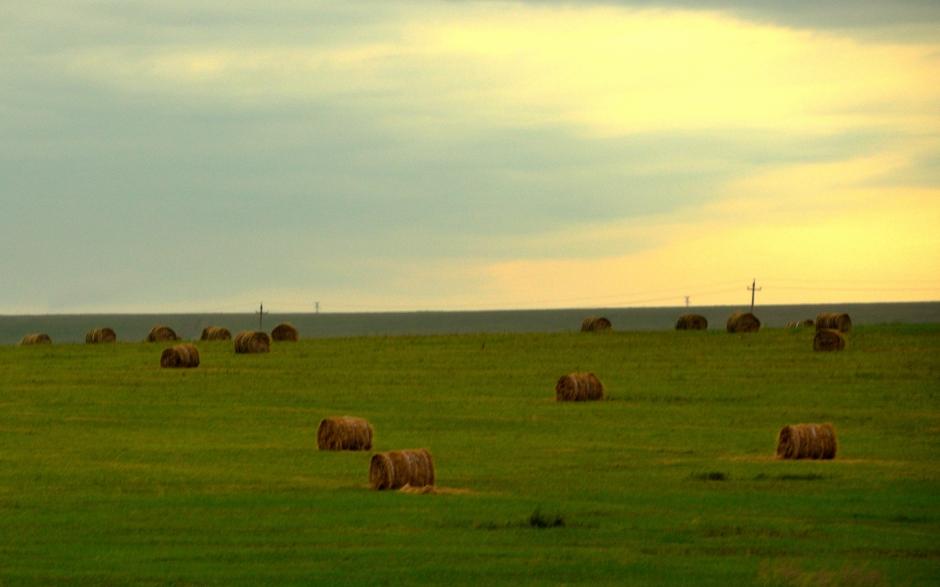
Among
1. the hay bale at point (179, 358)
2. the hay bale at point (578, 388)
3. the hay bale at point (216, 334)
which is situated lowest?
the hay bale at point (578, 388)

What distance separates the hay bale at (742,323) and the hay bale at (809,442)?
47.2 m

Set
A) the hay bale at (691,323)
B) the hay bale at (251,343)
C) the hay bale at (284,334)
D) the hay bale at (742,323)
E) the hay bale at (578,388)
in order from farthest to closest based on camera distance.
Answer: the hay bale at (691,323) < the hay bale at (284,334) < the hay bale at (742,323) < the hay bale at (251,343) < the hay bale at (578,388)

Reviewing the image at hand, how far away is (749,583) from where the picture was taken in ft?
69.1

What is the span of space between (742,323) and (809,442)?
48.0 m

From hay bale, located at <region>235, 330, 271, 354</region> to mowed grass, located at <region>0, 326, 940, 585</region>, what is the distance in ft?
23.1

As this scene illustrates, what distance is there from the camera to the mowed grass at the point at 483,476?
2298 cm

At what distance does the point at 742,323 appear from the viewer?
84.6 metres

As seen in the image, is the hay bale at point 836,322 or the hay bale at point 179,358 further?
the hay bale at point 836,322

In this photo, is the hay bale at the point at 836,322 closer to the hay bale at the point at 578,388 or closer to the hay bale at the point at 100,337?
the hay bale at the point at 578,388

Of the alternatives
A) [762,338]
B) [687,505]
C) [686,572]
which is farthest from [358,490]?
[762,338]

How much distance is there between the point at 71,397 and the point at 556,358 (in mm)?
23527

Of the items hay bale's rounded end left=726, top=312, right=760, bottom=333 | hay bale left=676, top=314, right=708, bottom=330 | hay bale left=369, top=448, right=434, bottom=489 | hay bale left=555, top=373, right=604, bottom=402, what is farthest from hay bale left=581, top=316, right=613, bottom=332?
hay bale left=369, top=448, right=434, bottom=489

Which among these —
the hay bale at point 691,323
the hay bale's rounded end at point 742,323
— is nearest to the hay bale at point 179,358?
the hay bale's rounded end at point 742,323

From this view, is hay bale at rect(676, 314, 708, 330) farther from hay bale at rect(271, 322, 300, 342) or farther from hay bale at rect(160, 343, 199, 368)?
hay bale at rect(160, 343, 199, 368)
